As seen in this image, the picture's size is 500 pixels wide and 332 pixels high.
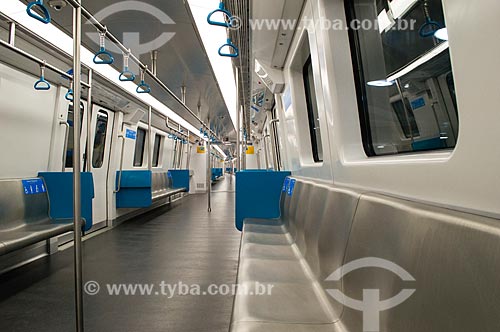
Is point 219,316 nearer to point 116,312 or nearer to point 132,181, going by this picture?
→ point 116,312

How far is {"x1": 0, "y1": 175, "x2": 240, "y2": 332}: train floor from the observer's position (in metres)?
2.07

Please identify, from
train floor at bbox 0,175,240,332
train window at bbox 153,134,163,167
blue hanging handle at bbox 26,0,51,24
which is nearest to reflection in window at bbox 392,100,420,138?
train floor at bbox 0,175,240,332

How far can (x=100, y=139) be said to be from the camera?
5809 millimetres

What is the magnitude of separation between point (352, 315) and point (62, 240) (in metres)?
4.45

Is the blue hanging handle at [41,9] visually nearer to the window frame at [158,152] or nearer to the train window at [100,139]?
the train window at [100,139]

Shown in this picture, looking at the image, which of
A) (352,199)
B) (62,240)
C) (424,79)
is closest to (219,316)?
(352,199)

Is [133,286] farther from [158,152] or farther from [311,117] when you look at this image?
[158,152]

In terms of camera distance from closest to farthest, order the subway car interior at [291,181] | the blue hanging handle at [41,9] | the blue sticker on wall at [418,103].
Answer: the subway car interior at [291,181] < the blue sticker on wall at [418,103] < the blue hanging handle at [41,9]

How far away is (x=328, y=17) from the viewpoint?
6.67 ft

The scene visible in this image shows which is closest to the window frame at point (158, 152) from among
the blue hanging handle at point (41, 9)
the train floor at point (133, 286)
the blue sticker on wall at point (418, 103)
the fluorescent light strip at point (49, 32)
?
the fluorescent light strip at point (49, 32)

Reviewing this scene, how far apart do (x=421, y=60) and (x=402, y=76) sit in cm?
22

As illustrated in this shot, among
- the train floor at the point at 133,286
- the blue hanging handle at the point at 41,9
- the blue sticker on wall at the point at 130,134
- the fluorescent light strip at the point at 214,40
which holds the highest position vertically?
the fluorescent light strip at the point at 214,40

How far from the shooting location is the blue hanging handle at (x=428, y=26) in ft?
3.89

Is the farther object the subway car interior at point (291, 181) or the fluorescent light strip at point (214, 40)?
the fluorescent light strip at point (214, 40)
